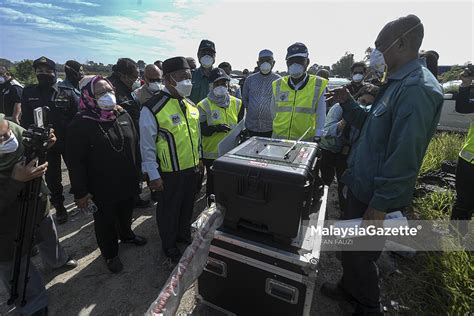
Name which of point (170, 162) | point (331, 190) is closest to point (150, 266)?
point (170, 162)

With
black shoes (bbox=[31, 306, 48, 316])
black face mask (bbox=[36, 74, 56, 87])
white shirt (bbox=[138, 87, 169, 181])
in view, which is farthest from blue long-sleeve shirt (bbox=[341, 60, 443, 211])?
black face mask (bbox=[36, 74, 56, 87])

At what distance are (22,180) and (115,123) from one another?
37.5 inches

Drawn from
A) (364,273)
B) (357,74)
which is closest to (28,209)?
(364,273)

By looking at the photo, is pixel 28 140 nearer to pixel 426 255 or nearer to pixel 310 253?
pixel 310 253

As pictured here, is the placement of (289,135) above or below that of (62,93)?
below

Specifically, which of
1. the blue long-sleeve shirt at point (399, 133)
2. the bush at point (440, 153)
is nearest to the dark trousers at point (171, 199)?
the blue long-sleeve shirt at point (399, 133)

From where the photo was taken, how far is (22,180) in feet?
6.06

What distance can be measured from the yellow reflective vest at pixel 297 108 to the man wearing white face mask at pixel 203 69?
5.61 feet

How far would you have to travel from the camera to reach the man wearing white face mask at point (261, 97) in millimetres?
4102

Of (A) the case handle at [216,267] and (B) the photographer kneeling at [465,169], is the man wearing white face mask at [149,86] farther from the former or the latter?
(B) the photographer kneeling at [465,169]

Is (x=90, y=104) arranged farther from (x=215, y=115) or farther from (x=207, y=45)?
(x=207, y=45)

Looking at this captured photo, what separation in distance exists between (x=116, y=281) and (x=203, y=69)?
3561 mm

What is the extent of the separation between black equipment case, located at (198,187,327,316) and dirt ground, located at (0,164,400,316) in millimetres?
526

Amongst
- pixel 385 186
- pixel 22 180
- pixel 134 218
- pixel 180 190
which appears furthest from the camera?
pixel 134 218
